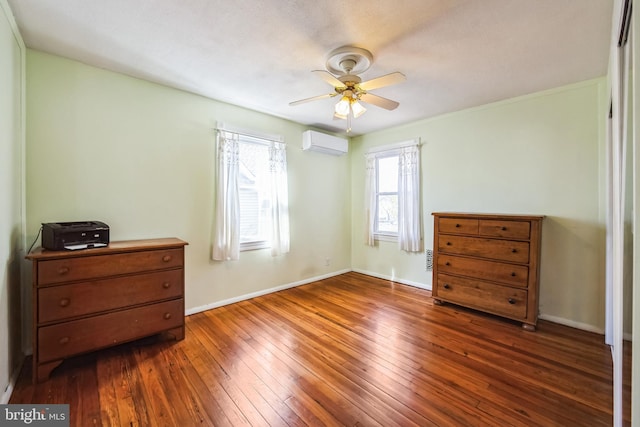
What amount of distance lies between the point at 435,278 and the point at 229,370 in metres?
2.49

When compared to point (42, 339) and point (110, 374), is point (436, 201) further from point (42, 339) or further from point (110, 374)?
point (42, 339)

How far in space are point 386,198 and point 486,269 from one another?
1.85m

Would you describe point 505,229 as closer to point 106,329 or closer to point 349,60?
point 349,60

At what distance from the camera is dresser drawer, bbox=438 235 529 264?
262 cm

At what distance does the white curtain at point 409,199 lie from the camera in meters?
3.80

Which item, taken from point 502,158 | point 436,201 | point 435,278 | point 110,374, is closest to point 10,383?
point 110,374

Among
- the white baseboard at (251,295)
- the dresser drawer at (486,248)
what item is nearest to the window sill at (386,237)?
the white baseboard at (251,295)

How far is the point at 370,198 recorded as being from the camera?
4.37m

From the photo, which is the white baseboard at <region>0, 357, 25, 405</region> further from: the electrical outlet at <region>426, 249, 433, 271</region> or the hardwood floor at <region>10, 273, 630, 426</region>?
the electrical outlet at <region>426, 249, 433, 271</region>

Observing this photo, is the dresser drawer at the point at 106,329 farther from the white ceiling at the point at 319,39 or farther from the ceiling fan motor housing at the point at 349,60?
the ceiling fan motor housing at the point at 349,60

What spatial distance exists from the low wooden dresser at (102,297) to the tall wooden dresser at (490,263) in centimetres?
287

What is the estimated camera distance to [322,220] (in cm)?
430

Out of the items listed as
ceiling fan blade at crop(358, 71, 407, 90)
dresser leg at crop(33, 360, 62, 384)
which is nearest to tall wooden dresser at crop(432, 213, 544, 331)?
ceiling fan blade at crop(358, 71, 407, 90)

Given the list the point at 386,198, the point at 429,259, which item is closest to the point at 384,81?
the point at 386,198
